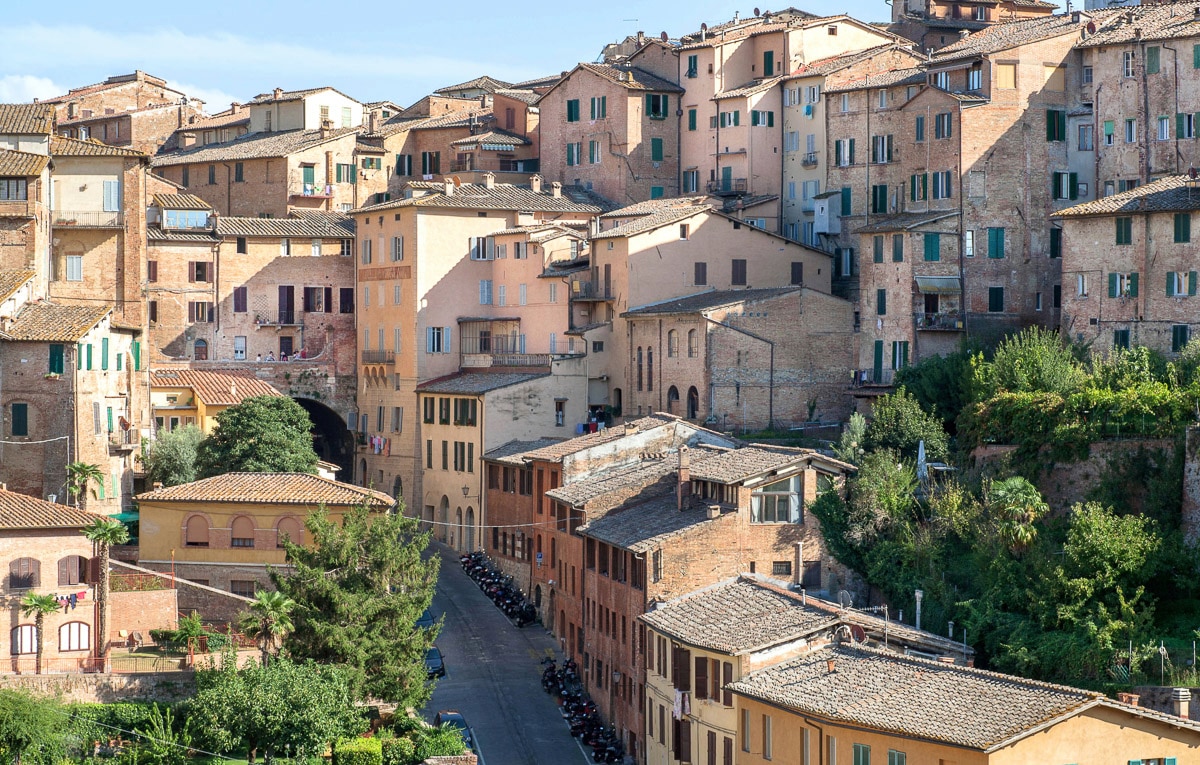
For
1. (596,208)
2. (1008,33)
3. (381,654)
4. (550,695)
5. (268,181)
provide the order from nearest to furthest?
(381,654) → (550,695) → (1008,33) → (596,208) → (268,181)

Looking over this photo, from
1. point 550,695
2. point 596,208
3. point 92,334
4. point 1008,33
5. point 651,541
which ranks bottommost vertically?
point 550,695

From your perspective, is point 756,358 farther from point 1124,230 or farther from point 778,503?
point 778,503

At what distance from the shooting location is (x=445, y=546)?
251ft

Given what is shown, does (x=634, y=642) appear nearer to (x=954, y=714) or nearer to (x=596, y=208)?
(x=954, y=714)

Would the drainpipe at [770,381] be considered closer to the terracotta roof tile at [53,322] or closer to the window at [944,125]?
the window at [944,125]

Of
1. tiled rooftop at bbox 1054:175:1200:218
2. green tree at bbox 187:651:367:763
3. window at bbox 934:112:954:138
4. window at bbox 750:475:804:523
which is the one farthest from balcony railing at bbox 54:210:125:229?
tiled rooftop at bbox 1054:175:1200:218

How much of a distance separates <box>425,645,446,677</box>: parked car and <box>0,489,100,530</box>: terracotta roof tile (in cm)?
1075

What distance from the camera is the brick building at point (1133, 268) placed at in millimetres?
60844

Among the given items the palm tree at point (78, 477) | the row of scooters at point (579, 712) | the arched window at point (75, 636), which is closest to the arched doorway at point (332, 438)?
the palm tree at point (78, 477)

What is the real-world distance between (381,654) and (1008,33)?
3505 centimetres

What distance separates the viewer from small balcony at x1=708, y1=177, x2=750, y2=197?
83625mm

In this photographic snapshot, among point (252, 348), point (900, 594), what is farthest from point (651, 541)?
point (252, 348)

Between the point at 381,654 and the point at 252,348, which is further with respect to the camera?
the point at 252,348

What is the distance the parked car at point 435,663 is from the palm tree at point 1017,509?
16.7m
